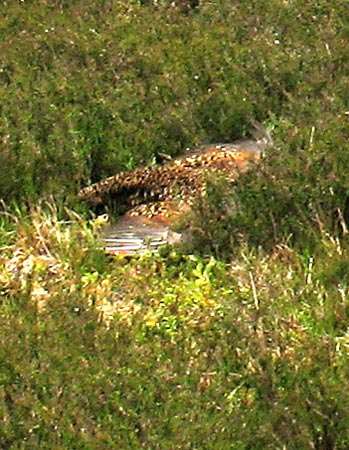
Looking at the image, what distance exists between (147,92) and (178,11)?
1816mm

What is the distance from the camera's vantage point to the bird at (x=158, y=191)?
669 cm

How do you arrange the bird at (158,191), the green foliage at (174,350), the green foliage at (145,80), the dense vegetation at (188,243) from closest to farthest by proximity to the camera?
the green foliage at (174,350) < the dense vegetation at (188,243) < the bird at (158,191) < the green foliage at (145,80)

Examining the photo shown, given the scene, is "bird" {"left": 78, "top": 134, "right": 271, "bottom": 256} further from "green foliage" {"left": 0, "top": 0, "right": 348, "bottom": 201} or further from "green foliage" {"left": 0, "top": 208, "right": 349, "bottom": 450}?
"green foliage" {"left": 0, "top": 208, "right": 349, "bottom": 450}

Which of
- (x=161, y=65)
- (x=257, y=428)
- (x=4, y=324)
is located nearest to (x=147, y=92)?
(x=161, y=65)

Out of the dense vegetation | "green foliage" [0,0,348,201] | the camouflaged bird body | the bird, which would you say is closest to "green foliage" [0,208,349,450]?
the dense vegetation

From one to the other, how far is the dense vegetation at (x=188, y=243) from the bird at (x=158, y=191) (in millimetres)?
166

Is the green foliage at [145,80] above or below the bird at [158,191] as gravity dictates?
above

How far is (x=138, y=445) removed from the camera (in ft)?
13.7

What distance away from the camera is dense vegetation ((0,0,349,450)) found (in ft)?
14.5

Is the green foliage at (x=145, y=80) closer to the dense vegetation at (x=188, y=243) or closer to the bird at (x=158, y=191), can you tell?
the dense vegetation at (x=188, y=243)

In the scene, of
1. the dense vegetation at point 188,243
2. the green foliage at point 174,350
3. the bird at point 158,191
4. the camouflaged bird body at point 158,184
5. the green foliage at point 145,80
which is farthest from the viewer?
the green foliage at point 145,80

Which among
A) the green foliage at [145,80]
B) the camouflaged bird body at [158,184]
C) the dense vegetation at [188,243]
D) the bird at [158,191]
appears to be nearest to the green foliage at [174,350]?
the dense vegetation at [188,243]

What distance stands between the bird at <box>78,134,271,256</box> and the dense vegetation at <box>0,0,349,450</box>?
166mm

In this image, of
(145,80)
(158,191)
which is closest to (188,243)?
(158,191)
